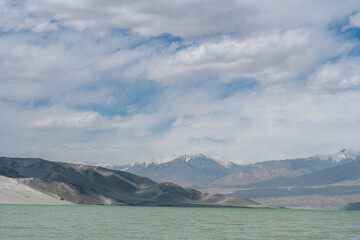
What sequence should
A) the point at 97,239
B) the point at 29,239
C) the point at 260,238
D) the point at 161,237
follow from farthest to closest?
the point at 260,238 < the point at 161,237 < the point at 97,239 < the point at 29,239

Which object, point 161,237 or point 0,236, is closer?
point 0,236

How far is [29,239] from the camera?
7162 centimetres

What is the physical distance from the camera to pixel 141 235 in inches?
3403

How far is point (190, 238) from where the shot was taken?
82.9 meters

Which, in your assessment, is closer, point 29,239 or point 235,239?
point 29,239

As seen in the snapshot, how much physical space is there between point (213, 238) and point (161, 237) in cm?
921

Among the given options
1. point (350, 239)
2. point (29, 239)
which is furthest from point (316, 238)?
point (29, 239)

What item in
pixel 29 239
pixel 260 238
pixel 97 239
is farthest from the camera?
pixel 260 238

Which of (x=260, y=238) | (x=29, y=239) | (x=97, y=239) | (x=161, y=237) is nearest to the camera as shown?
(x=29, y=239)

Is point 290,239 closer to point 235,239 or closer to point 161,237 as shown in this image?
point 235,239

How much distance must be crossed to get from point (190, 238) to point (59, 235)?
2180cm

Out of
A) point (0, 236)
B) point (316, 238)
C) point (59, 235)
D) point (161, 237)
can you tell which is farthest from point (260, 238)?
point (0, 236)

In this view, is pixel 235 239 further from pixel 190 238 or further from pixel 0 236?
pixel 0 236

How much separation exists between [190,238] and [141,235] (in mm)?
9279
